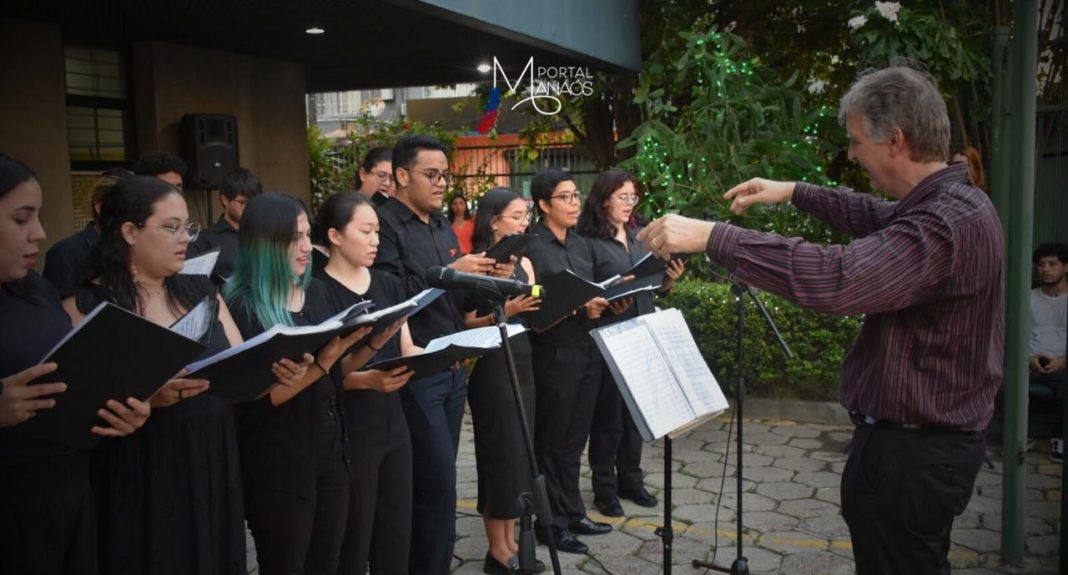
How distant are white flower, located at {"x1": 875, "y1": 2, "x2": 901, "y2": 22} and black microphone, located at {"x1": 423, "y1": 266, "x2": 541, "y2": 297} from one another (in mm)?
6956

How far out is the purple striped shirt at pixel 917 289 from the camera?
238cm

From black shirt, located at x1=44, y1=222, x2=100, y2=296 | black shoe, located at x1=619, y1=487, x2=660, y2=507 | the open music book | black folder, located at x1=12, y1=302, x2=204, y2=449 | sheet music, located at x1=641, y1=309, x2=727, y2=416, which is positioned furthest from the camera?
black shoe, located at x1=619, y1=487, x2=660, y2=507

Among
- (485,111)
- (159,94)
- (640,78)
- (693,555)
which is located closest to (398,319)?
(693,555)

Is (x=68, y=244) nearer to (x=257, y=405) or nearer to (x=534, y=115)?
(x=257, y=405)

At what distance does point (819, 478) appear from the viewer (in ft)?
20.5

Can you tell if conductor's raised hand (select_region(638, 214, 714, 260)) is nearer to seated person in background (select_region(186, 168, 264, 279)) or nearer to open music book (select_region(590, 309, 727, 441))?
open music book (select_region(590, 309, 727, 441))

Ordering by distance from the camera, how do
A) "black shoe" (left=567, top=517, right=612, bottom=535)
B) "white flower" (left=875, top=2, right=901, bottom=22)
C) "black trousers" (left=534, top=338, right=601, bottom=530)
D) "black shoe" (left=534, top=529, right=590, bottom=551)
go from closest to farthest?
1. "black shoe" (left=534, top=529, right=590, bottom=551)
2. "black trousers" (left=534, top=338, right=601, bottom=530)
3. "black shoe" (left=567, top=517, right=612, bottom=535)
4. "white flower" (left=875, top=2, right=901, bottom=22)

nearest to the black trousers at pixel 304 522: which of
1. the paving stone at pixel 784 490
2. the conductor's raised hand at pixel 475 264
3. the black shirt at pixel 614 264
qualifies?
the conductor's raised hand at pixel 475 264

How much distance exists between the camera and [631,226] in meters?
6.37

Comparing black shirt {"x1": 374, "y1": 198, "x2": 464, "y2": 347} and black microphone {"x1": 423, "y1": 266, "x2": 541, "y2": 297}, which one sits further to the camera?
black shirt {"x1": 374, "y1": 198, "x2": 464, "y2": 347}

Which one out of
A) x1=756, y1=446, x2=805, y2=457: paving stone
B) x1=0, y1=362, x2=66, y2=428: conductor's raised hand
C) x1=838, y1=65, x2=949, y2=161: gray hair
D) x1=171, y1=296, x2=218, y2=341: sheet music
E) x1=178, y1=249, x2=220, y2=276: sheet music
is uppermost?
x1=838, y1=65, x2=949, y2=161: gray hair

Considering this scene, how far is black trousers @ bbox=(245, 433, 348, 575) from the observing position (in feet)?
10.4

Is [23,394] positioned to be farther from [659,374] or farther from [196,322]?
[659,374]

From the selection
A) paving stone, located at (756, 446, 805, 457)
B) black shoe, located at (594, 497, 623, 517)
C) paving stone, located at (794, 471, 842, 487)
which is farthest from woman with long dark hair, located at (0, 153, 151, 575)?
paving stone, located at (756, 446, 805, 457)
